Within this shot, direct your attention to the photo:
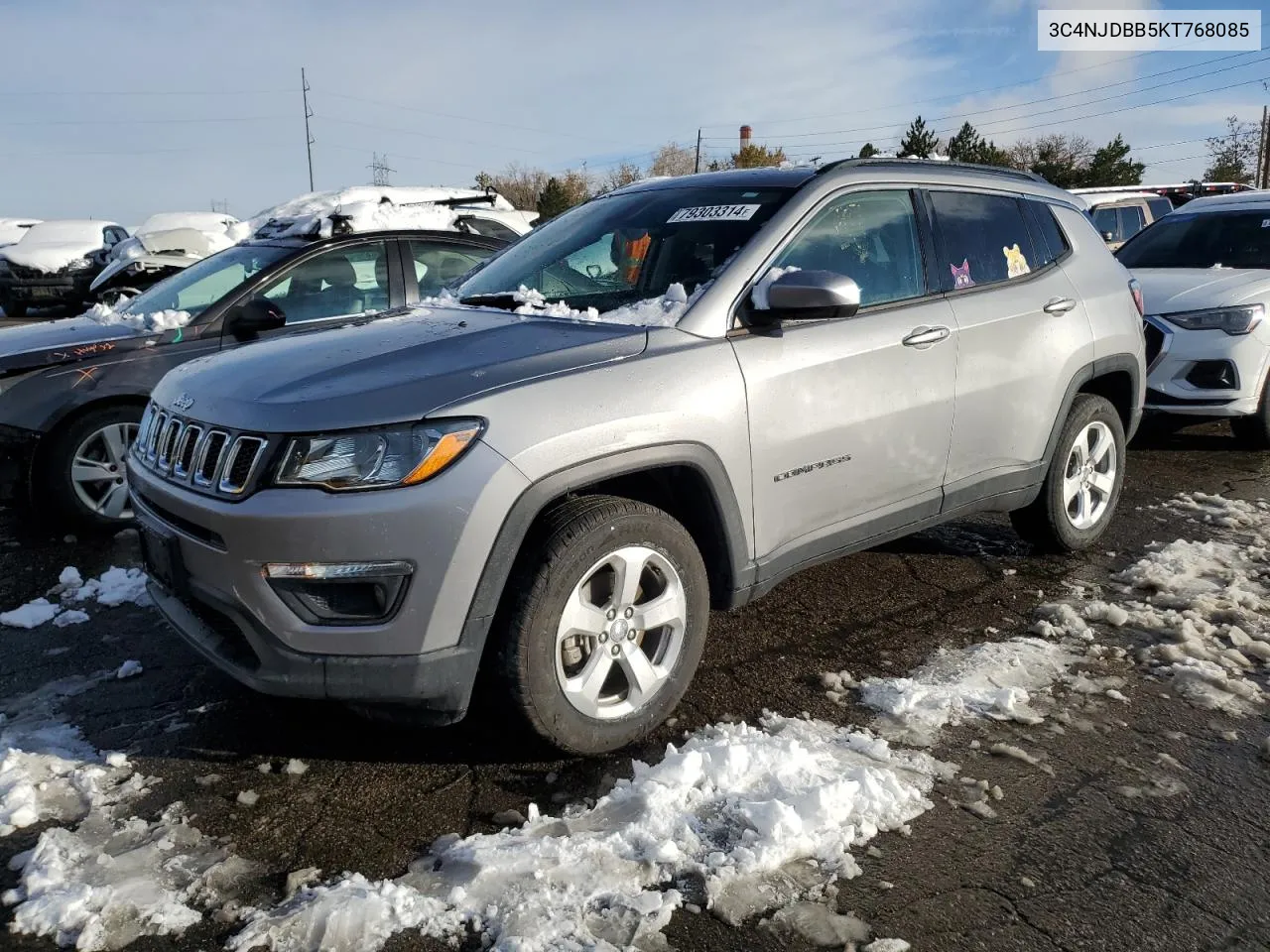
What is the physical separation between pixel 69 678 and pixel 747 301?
2829mm

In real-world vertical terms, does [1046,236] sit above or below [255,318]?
above

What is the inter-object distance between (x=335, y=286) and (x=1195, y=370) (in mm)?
5860

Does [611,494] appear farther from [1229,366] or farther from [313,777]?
[1229,366]

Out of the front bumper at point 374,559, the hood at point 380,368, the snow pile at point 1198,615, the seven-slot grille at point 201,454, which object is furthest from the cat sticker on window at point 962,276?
the seven-slot grille at point 201,454

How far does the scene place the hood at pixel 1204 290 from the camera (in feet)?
23.1

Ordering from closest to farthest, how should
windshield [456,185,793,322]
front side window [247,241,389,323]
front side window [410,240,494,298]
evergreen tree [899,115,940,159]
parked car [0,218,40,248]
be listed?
1. windshield [456,185,793,322]
2. front side window [247,241,389,323]
3. front side window [410,240,494,298]
4. parked car [0,218,40,248]
5. evergreen tree [899,115,940,159]

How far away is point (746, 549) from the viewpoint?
3.29 m

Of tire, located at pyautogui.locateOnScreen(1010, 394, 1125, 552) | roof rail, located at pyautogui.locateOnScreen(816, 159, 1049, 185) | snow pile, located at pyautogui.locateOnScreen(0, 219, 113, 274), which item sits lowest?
tire, located at pyautogui.locateOnScreen(1010, 394, 1125, 552)

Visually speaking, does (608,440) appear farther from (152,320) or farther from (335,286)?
(152,320)

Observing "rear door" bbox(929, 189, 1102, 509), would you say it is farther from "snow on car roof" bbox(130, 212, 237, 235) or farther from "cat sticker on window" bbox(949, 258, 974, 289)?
"snow on car roof" bbox(130, 212, 237, 235)

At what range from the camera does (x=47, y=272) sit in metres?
17.0

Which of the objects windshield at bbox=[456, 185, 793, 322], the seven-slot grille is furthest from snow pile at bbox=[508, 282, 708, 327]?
the seven-slot grille

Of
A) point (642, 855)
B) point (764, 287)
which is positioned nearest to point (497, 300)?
point (764, 287)

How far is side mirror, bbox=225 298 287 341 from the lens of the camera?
4.71 metres
